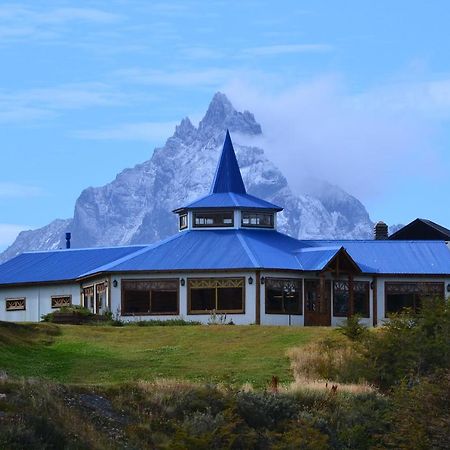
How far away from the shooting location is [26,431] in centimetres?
3159

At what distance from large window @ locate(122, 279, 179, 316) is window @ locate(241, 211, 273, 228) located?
20.3 feet

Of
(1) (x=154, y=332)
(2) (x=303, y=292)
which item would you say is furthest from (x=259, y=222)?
(1) (x=154, y=332)

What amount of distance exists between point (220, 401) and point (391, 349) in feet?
30.8

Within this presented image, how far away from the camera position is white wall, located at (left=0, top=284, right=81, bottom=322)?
70.7m

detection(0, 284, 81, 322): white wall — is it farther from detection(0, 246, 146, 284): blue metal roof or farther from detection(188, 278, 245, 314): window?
detection(188, 278, 245, 314): window

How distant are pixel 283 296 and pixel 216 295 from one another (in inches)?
111

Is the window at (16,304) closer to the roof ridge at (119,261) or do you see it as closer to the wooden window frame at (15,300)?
the wooden window frame at (15,300)

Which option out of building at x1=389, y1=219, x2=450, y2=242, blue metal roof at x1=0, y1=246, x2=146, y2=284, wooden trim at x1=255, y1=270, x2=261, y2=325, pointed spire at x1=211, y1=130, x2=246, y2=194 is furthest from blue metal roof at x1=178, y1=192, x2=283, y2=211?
building at x1=389, y1=219, x2=450, y2=242

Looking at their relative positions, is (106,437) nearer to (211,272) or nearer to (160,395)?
(160,395)

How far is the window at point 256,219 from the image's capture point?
69250 mm

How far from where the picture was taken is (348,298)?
65875 millimetres

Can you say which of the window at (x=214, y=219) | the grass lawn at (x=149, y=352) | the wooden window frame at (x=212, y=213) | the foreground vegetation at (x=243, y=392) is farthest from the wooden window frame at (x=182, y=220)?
the foreground vegetation at (x=243, y=392)

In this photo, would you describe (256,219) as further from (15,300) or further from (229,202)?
(15,300)

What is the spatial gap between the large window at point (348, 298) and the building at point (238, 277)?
43mm
